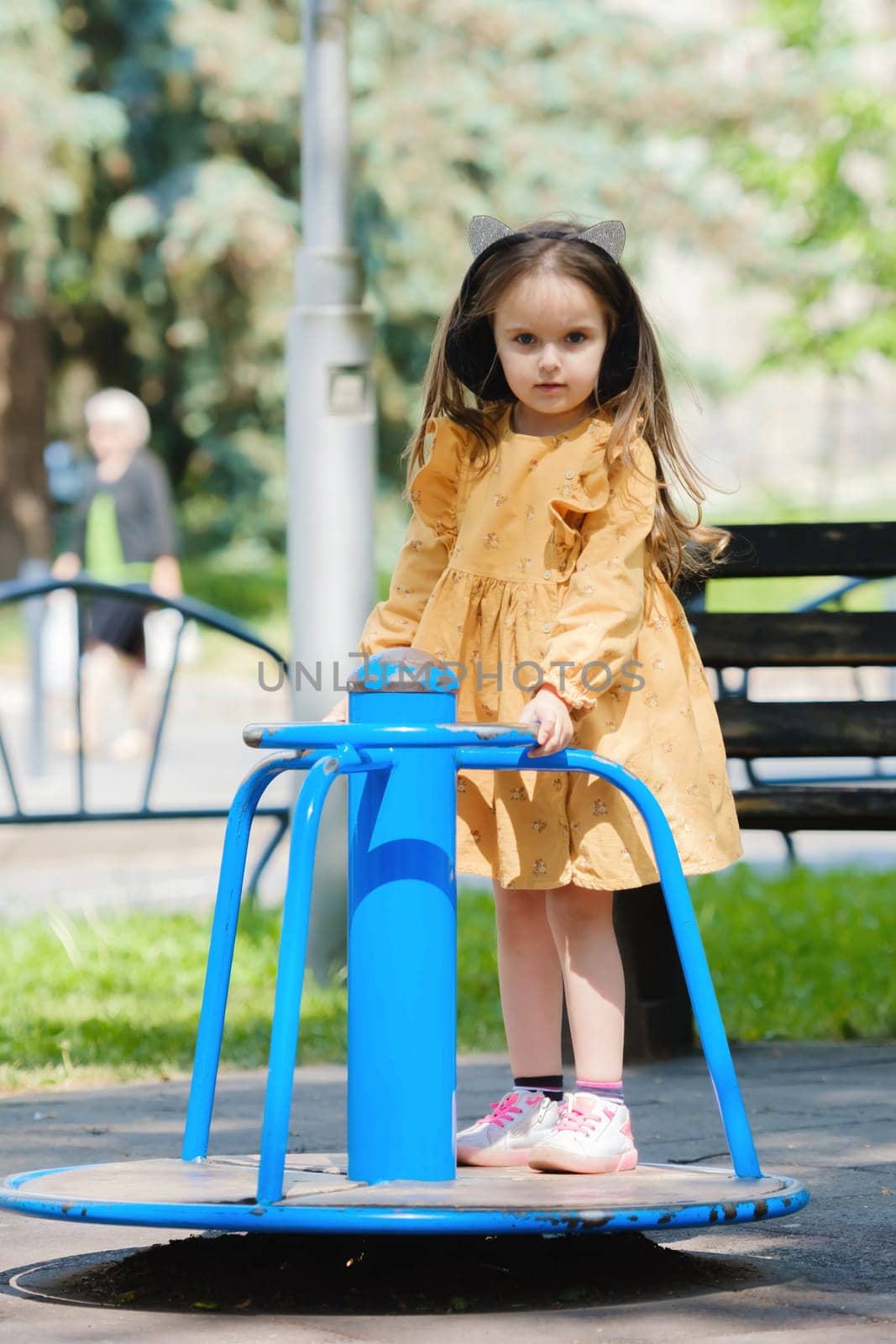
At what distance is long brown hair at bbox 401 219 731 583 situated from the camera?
324cm

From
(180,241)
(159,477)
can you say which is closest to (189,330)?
(180,241)

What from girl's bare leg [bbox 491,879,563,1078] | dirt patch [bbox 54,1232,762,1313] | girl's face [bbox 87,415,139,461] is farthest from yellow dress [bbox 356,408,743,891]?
girl's face [bbox 87,415,139,461]

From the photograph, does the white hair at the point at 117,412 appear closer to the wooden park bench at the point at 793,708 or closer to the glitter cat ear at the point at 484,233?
the wooden park bench at the point at 793,708

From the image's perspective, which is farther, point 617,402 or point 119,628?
point 119,628

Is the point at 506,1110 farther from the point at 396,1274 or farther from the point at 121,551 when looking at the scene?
the point at 121,551

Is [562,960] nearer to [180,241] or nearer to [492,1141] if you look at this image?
[492,1141]

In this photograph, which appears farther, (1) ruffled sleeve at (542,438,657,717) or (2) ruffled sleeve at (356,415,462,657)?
(2) ruffled sleeve at (356,415,462,657)

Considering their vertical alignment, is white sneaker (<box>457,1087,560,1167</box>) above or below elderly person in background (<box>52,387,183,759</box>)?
below

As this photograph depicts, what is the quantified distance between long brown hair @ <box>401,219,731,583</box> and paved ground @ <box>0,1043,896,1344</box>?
102 centimetres

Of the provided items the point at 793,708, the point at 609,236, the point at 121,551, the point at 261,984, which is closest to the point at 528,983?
the point at 609,236

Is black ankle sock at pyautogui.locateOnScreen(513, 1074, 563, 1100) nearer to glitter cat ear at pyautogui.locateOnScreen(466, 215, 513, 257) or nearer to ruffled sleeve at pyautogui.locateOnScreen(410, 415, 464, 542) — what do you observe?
ruffled sleeve at pyautogui.locateOnScreen(410, 415, 464, 542)

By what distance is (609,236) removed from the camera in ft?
11.1

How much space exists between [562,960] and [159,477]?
353 inches

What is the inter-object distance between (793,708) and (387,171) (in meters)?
15.0
